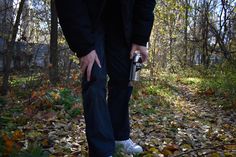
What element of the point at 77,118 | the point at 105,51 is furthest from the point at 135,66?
the point at 77,118

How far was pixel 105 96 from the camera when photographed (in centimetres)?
304

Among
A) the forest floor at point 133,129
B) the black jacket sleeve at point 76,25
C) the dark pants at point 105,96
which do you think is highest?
the black jacket sleeve at point 76,25

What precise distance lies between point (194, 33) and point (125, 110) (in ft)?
71.4

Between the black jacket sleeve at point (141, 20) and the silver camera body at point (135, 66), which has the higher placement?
the black jacket sleeve at point (141, 20)

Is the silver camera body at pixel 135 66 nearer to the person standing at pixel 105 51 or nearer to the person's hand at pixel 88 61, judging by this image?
the person standing at pixel 105 51

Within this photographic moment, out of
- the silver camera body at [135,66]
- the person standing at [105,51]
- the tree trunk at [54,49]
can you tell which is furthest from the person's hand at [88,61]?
the tree trunk at [54,49]

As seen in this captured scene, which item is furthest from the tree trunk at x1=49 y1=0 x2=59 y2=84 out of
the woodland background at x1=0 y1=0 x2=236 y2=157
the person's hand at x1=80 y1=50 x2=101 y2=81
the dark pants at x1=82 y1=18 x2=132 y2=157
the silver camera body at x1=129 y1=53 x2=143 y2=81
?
the person's hand at x1=80 y1=50 x2=101 y2=81

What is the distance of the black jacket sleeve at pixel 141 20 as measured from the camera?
3.45 m

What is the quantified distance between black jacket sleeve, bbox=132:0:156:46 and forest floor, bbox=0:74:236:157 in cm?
112

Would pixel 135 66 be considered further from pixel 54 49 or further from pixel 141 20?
pixel 54 49

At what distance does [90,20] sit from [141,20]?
61 cm

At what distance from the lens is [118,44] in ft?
11.3

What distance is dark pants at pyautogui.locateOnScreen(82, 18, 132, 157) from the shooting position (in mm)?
2900

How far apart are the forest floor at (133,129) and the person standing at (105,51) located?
453mm
